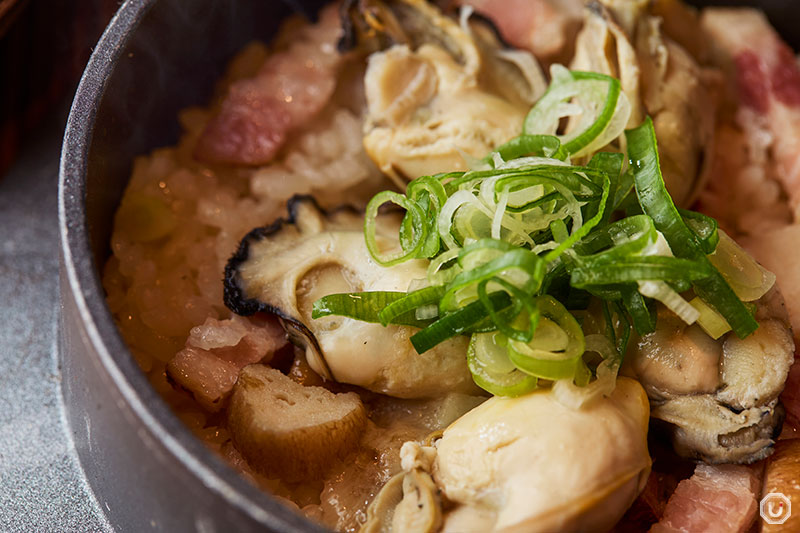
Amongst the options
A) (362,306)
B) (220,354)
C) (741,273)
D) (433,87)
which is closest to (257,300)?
(220,354)

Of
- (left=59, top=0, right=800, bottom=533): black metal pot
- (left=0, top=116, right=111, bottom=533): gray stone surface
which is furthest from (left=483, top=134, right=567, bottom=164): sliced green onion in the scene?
(left=0, top=116, right=111, bottom=533): gray stone surface

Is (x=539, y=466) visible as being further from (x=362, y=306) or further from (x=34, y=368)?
(x=34, y=368)

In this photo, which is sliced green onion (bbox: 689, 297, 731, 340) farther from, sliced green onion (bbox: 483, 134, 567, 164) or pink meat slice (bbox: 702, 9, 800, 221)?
pink meat slice (bbox: 702, 9, 800, 221)

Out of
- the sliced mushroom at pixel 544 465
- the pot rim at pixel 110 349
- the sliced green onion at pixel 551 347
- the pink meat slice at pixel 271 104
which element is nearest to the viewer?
the pot rim at pixel 110 349

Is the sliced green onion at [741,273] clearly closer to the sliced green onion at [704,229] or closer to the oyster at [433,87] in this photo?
the sliced green onion at [704,229]

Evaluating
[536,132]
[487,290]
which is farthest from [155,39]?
[487,290]

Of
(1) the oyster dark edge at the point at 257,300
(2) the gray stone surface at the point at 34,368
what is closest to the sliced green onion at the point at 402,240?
(1) the oyster dark edge at the point at 257,300
